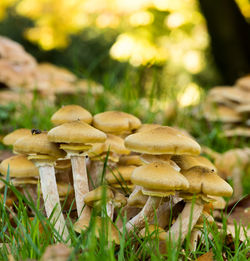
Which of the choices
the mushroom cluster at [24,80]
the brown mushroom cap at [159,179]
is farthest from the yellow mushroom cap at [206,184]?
the mushroom cluster at [24,80]

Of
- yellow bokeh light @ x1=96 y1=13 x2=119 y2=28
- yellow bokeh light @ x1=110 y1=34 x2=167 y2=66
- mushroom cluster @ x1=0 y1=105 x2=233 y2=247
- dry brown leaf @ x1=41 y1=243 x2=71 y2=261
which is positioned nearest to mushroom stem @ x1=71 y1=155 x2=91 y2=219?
mushroom cluster @ x1=0 y1=105 x2=233 y2=247

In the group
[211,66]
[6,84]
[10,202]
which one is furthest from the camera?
[211,66]

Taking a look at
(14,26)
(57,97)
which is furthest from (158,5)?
(57,97)

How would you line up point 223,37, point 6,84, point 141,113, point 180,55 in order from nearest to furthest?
1. point 141,113
2. point 6,84
3. point 223,37
4. point 180,55

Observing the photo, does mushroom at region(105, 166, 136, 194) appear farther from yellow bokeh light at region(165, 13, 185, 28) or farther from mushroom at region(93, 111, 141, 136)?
yellow bokeh light at region(165, 13, 185, 28)

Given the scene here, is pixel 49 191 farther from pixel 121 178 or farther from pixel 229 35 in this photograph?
pixel 229 35

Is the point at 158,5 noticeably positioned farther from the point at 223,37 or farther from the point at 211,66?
the point at 211,66

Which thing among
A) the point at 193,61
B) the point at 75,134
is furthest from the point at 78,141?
the point at 193,61

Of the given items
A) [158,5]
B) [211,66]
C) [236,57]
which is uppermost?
[158,5]

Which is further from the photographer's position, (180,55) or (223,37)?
(180,55)
